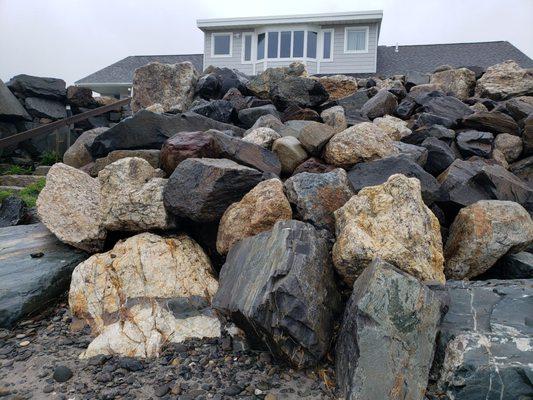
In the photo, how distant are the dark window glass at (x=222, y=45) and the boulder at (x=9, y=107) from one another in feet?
44.2

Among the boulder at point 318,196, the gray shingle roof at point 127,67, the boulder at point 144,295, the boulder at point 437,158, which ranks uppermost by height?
the gray shingle roof at point 127,67

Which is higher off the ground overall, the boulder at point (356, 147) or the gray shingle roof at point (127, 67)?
the gray shingle roof at point (127, 67)

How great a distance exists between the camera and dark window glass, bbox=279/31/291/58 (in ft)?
72.9

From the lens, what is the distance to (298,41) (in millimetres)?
22156

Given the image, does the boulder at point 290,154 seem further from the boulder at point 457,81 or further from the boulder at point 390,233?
the boulder at point 457,81

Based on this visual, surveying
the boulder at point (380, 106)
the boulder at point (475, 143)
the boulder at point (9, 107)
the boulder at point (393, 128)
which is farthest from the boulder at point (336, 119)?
the boulder at point (9, 107)

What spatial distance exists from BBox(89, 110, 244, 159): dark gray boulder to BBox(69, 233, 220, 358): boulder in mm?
1947

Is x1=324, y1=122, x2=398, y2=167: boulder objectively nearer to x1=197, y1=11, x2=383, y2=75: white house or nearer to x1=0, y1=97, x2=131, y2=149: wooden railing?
x1=0, y1=97, x2=131, y2=149: wooden railing

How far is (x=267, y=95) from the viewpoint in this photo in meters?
8.30

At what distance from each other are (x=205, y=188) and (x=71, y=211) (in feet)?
4.72

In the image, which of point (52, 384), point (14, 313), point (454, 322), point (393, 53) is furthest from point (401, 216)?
point (393, 53)

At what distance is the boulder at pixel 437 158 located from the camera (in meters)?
5.29

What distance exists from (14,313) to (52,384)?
3.60ft

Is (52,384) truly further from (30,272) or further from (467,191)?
(467,191)
